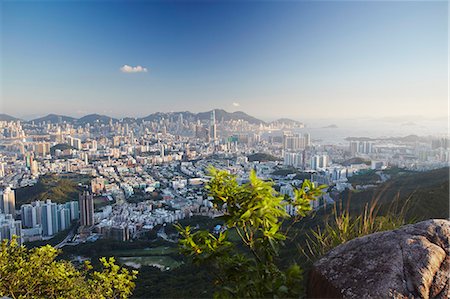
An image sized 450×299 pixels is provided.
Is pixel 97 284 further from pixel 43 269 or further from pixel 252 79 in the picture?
pixel 252 79

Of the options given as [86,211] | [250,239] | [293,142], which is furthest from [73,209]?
[293,142]

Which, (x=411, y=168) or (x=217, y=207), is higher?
(x=217, y=207)

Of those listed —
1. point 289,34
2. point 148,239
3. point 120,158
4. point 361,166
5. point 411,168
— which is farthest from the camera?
point 120,158

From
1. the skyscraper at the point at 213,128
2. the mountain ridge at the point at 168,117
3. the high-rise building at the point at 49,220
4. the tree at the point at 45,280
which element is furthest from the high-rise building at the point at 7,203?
the tree at the point at 45,280

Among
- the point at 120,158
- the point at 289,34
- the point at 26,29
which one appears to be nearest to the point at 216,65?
the point at 289,34

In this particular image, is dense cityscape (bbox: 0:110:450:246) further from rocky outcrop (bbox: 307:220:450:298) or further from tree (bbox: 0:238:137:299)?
rocky outcrop (bbox: 307:220:450:298)

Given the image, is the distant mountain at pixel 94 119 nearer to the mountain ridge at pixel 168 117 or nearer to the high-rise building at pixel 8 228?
the mountain ridge at pixel 168 117

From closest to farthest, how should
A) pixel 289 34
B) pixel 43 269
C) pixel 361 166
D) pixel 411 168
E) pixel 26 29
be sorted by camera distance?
1. pixel 43 269
2. pixel 289 34
3. pixel 26 29
4. pixel 411 168
5. pixel 361 166

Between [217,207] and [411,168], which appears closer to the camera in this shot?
[217,207]

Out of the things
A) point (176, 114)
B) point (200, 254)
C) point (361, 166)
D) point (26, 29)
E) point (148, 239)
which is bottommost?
point (148, 239)
